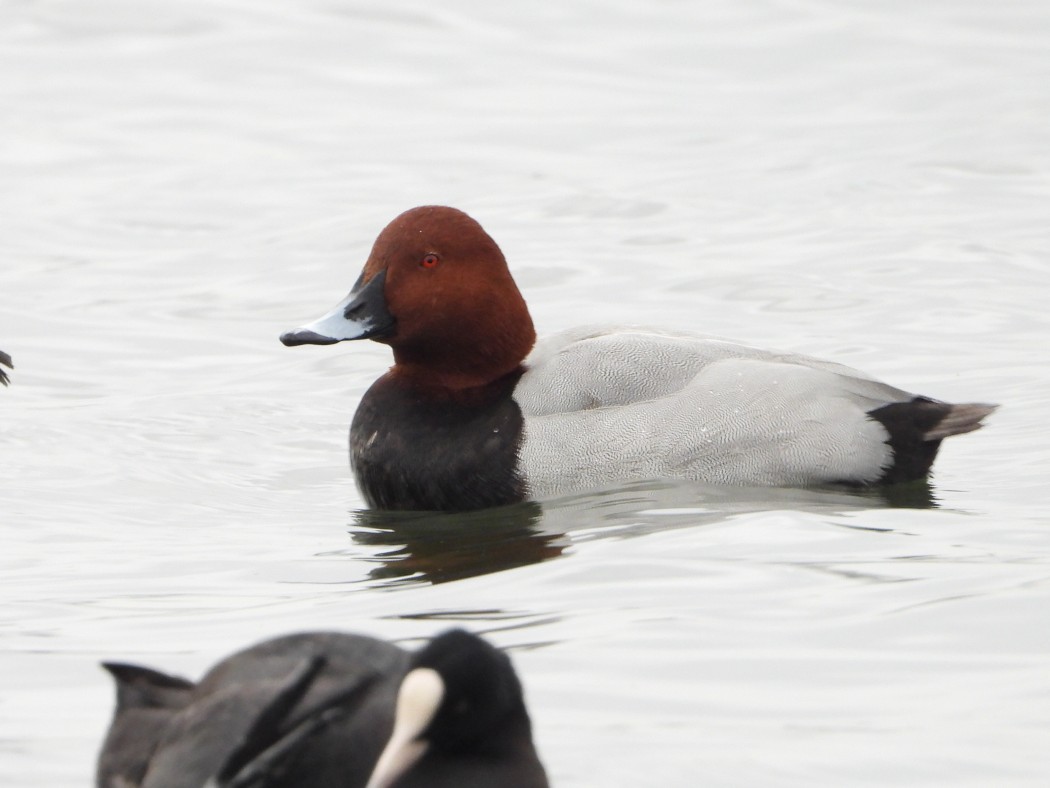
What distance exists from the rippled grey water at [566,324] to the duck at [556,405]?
0.17m

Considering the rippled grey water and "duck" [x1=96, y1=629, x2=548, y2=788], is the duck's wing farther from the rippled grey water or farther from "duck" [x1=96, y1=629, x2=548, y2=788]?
"duck" [x1=96, y1=629, x2=548, y2=788]

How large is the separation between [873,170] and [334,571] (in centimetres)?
833

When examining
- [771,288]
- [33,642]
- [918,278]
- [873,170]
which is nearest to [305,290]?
[771,288]

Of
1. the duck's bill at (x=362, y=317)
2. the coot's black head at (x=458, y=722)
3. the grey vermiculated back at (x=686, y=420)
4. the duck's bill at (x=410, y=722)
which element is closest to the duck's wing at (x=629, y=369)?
the grey vermiculated back at (x=686, y=420)

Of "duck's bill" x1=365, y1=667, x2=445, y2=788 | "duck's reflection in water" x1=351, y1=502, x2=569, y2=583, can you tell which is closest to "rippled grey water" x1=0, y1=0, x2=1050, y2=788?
"duck's reflection in water" x1=351, y1=502, x2=569, y2=583

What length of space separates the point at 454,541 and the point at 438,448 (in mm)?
597

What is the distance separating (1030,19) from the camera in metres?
17.9

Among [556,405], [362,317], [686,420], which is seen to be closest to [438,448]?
[556,405]

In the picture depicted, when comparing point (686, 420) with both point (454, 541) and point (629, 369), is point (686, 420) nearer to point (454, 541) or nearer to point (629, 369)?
point (629, 369)

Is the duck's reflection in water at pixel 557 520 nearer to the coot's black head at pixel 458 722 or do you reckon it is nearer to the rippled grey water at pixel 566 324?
the rippled grey water at pixel 566 324

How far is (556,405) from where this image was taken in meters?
7.21

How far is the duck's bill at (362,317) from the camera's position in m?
7.32

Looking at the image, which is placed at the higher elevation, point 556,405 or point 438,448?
point 556,405

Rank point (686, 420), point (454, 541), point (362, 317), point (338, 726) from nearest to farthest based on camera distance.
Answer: point (338, 726) < point (454, 541) < point (686, 420) < point (362, 317)
